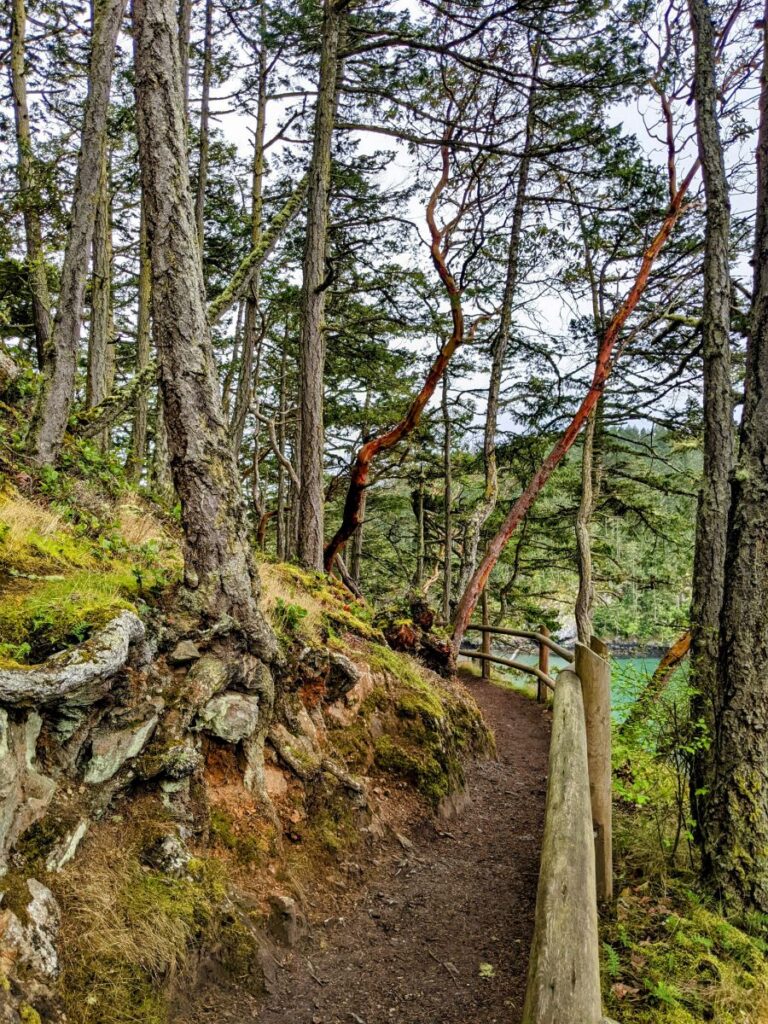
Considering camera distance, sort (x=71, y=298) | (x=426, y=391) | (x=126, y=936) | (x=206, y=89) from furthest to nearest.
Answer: (x=206, y=89)
(x=426, y=391)
(x=71, y=298)
(x=126, y=936)

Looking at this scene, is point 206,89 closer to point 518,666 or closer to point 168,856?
point 518,666

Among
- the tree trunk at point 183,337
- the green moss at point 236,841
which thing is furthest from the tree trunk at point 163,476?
the green moss at point 236,841

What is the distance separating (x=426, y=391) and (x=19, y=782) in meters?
6.56

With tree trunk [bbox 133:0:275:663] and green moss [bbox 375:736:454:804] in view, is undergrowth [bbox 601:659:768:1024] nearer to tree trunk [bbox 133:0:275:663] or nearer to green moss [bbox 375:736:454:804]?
green moss [bbox 375:736:454:804]

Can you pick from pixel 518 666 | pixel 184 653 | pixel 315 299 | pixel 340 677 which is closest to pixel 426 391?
pixel 315 299

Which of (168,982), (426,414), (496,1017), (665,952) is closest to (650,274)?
(426,414)

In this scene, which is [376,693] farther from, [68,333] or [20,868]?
[68,333]

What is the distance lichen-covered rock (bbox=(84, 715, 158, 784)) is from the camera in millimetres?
3031

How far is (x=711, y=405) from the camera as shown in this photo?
224 inches

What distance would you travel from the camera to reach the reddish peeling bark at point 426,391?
26.2 ft

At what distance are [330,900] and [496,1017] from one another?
126cm

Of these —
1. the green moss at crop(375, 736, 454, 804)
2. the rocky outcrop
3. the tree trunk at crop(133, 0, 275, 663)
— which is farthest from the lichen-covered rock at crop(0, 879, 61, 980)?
the green moss at crop(375, 736, 454, 804)

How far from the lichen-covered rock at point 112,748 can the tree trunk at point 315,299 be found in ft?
16.8

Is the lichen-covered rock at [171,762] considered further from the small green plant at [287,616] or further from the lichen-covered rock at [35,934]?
the small green plant at [287,616]
